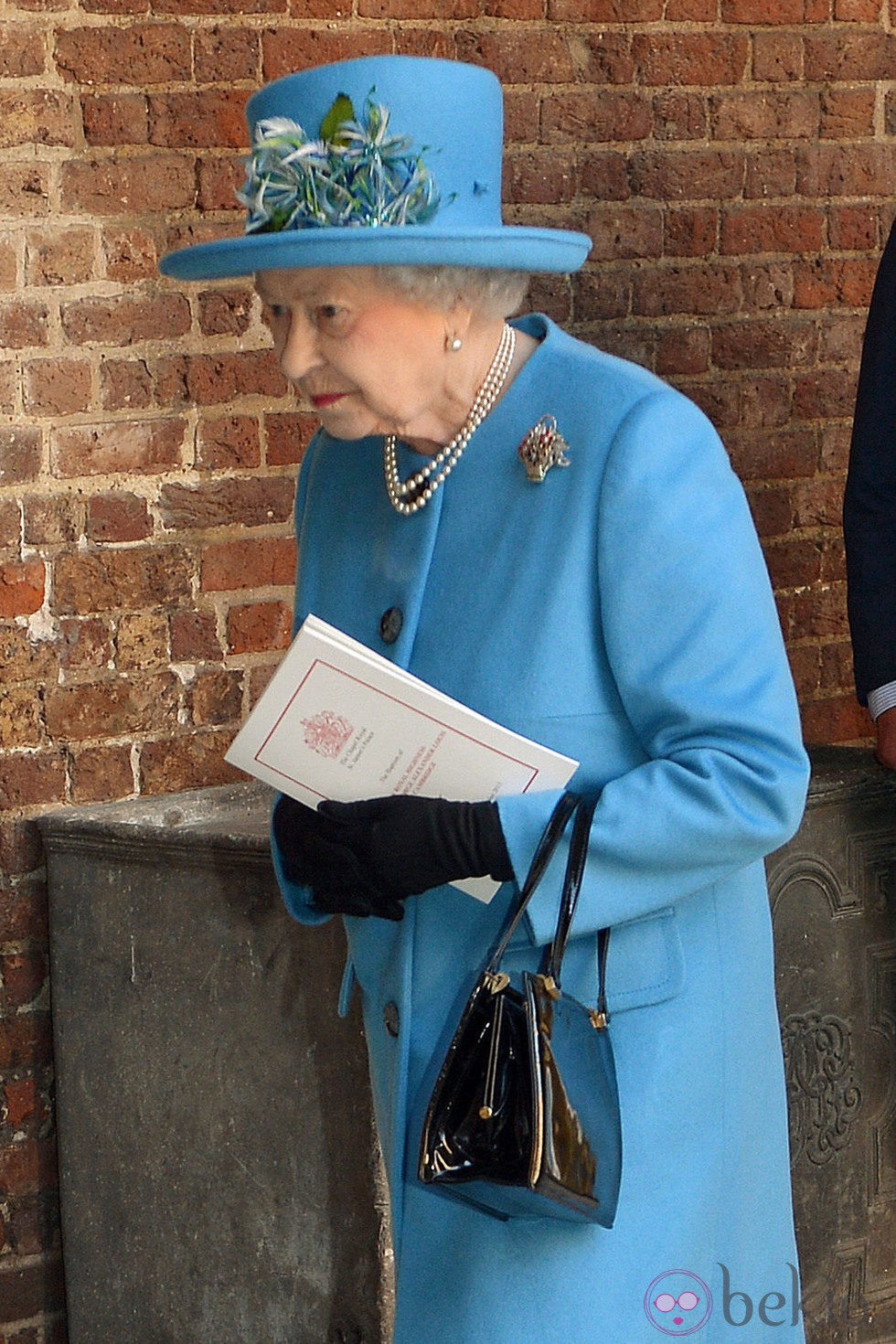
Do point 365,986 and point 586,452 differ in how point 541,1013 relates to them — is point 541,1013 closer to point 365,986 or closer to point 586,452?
point 365,986

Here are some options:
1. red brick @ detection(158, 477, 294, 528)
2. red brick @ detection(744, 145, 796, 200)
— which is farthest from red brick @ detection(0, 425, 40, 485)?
red brick @ detection(744, 145, 796, 200)

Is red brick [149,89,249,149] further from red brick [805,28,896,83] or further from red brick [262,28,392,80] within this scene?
red brick [805,28,896,83]

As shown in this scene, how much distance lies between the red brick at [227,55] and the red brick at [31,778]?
1087 mm

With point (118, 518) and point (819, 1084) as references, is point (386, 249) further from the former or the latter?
point (819, 1084)

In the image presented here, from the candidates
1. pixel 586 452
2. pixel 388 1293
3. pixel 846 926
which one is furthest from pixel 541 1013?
pixel 846 926

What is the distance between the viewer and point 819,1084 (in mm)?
2818

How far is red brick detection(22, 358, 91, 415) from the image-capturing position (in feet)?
8.70

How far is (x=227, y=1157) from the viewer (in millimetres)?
2584

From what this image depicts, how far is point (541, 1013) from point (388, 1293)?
3.53 ft

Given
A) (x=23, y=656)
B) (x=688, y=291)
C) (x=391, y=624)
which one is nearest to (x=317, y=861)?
(x=391, y=624)

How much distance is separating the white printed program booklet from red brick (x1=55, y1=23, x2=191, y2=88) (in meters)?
1.37

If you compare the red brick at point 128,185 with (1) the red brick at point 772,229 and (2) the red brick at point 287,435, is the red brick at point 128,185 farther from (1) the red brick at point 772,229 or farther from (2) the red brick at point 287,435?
(1) the red brick at point 772,229

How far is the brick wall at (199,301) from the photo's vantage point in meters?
2.65

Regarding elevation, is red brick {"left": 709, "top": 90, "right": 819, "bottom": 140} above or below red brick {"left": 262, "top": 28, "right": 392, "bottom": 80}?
below
